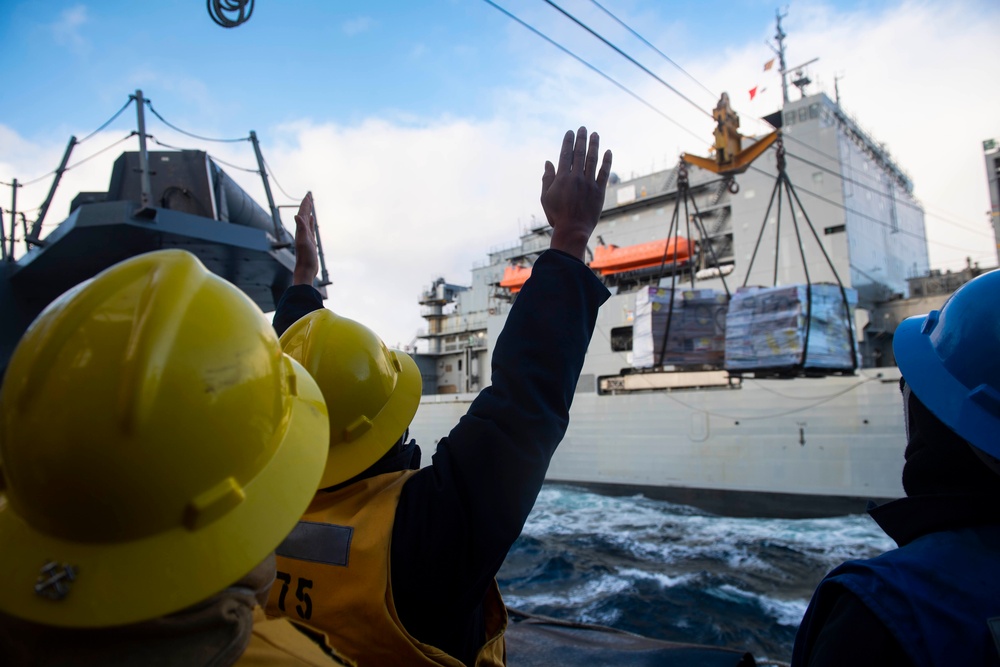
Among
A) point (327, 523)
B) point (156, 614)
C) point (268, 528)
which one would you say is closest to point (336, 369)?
point (327, 523)

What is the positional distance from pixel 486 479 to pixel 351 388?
0.42m

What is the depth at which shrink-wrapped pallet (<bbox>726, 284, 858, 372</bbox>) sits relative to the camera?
703cm

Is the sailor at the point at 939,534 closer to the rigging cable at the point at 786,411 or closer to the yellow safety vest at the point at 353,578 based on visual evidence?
the yellow safety vest at the point at 353,578

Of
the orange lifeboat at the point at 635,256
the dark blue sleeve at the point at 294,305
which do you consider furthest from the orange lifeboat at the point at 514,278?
the dark blue sleeve at the point at 294,305

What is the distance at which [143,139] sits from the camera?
17.8 feet

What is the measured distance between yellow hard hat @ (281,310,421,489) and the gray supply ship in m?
6.80

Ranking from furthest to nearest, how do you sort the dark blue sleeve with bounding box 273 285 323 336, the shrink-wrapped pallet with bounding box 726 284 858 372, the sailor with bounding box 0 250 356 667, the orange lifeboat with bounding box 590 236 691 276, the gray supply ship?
the orange lifeboat with bounding box 590 236 691 276 < the gray supply ship < the shrink-wrapped pallet with bounding box 726 284 858 372 < the dark blue sleeve with bounding box 273 285 323 336 < the sailor with bounding box 0 250 356 667

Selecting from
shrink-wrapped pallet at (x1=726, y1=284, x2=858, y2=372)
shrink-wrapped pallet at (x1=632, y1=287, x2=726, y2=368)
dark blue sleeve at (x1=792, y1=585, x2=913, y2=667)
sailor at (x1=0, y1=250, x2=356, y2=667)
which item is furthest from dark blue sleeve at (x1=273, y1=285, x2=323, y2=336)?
shrink-wrapped pallet at (x1=632, y1=287, x2=726, y2=368)

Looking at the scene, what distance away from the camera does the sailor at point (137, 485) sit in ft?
1.86

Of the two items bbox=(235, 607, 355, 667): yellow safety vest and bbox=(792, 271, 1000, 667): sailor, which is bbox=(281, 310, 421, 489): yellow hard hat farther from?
bbox=(792, 271, 1000, 667): sailor

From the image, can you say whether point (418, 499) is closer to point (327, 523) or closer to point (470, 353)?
point (327, 523)

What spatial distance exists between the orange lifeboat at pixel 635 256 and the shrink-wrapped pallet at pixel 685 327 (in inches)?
281

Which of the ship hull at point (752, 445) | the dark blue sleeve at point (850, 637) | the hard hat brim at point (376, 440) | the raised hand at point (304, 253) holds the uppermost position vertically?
the raised hand at point (304, 253)

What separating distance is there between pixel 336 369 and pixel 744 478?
11.2 m
